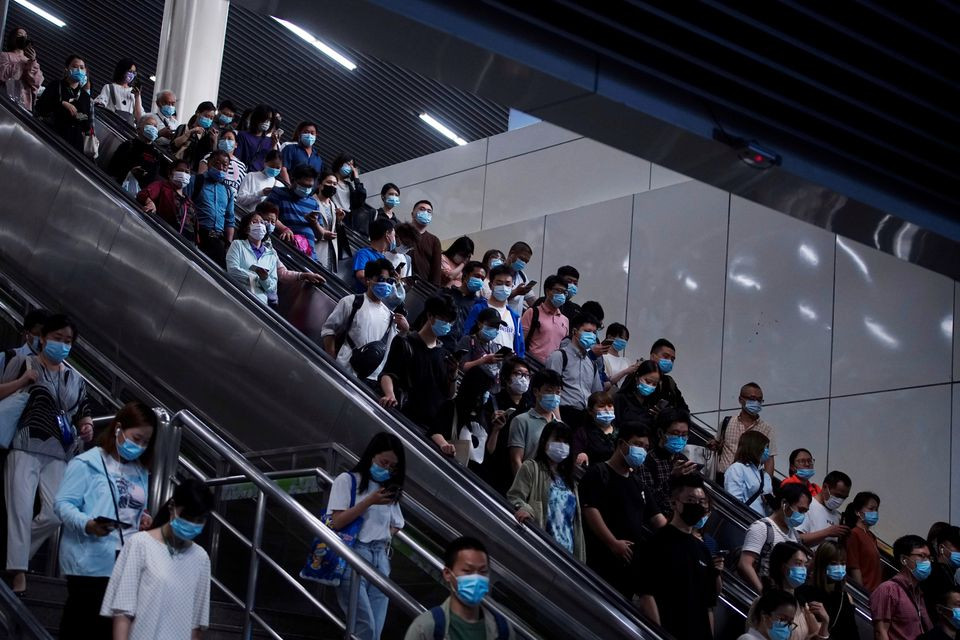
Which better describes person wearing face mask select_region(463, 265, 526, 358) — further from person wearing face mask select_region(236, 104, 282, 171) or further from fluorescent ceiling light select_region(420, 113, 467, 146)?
fluorescent ceiling light select_region(420, 113, 467, 146)

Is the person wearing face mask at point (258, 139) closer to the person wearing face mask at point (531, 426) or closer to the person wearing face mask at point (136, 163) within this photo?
the person wearing face mask at point (136, 163)

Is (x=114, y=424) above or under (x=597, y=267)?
under

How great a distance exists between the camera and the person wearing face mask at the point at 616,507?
774 centimetres

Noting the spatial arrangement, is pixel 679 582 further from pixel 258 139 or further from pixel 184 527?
pixel 258 139

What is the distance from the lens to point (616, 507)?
780 centimetres

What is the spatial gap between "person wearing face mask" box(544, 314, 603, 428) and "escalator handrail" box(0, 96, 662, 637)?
2.10 meters

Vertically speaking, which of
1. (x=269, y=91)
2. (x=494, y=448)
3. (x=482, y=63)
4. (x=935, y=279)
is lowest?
(x=494, y=448)

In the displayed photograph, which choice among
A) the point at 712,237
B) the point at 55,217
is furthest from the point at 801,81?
the point at 712,237

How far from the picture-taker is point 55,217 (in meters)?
11.1

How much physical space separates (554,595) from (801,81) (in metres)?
2.75

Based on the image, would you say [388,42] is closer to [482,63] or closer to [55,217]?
[482,63]

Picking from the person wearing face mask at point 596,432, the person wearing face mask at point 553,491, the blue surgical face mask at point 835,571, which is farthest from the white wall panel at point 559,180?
the person wearing face mask at point 553,491

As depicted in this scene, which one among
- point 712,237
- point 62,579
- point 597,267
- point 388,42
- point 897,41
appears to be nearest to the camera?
point 388,42

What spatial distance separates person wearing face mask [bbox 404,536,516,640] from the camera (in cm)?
487
